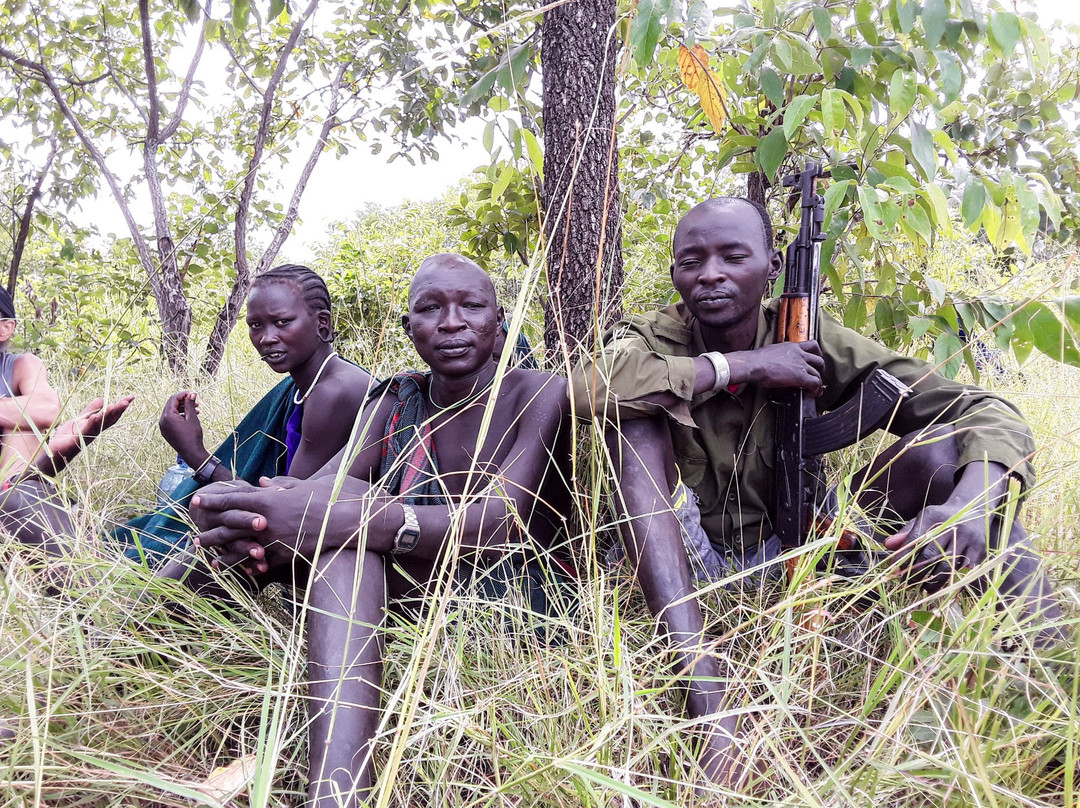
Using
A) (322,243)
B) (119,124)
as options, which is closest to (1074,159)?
(119,124)

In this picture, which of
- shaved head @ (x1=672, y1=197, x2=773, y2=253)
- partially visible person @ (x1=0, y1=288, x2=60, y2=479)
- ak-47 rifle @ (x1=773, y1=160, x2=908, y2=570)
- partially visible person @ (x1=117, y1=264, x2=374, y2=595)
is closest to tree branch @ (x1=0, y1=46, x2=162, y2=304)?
partially visible person @ (x1=0, y1=288, x2=60, y2=479)

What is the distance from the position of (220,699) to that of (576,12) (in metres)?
2.40

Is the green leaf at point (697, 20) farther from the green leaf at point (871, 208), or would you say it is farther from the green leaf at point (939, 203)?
the green leaf at point (939, 203)

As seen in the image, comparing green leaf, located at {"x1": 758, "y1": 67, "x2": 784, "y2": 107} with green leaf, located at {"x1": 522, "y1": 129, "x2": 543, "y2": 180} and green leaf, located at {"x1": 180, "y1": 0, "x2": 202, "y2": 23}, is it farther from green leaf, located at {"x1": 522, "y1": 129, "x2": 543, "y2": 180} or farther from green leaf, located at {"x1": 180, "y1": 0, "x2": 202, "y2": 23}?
green leaf, located at {"x1": 180, "y1": 0, "x2": 202, "y2": 23}

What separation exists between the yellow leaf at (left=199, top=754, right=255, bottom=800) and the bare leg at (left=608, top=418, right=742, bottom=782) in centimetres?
83

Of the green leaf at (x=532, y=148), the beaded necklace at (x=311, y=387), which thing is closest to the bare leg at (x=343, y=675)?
the beaded necklace at (x=311, y=387)

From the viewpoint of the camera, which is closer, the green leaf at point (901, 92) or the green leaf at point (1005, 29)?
the green leaf at point (1005, 29)

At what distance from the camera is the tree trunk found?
8.64 feet

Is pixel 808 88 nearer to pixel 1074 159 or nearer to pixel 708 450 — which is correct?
pixel 1074 159

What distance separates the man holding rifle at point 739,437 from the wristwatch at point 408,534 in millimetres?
498

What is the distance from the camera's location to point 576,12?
Answer: 2615 mm

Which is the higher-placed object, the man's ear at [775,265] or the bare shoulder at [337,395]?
the man's ear at [775,265]

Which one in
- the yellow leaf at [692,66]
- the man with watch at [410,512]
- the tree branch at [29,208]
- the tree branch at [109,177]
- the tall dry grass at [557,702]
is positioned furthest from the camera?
the tree branch at [29,208]

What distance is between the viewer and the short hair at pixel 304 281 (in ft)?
8.54
